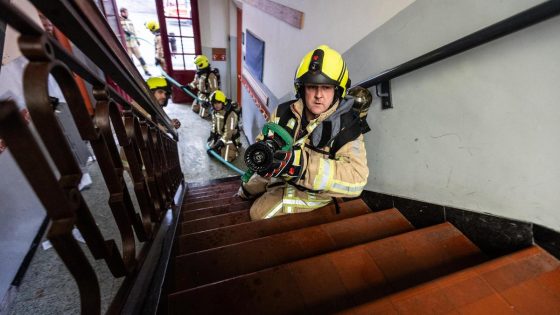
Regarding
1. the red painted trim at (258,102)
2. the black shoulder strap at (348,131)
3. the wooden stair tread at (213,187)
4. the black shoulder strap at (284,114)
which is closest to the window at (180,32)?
the red painted trim at (258,102)

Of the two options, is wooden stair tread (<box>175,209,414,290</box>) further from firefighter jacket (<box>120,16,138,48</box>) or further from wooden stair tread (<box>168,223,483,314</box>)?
firefighter jacket (<box>120,16,138,48</box>)

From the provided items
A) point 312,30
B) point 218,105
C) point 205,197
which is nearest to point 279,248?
point 205,197

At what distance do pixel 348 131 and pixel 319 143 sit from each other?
231 mm

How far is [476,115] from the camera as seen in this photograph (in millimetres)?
1158

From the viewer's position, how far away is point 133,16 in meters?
11.4

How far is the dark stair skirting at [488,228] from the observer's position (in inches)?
39.1

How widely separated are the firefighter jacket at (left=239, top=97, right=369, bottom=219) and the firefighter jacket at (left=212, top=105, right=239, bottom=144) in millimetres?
3441

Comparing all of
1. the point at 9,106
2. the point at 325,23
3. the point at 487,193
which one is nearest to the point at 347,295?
the point at 487,193

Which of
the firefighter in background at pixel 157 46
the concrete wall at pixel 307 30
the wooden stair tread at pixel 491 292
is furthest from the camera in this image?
the firefighter in background at pixel 157 46

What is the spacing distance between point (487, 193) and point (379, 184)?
2.39 feet

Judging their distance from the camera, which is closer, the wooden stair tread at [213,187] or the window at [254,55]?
the wooden stair tread at [213,187]

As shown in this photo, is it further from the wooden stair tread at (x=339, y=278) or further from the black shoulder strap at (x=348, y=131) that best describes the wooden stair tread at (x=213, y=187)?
the wooden stair tread at (x=339, y=278)

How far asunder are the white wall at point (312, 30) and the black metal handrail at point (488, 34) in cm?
44

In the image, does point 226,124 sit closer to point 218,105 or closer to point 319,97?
point 218,105
